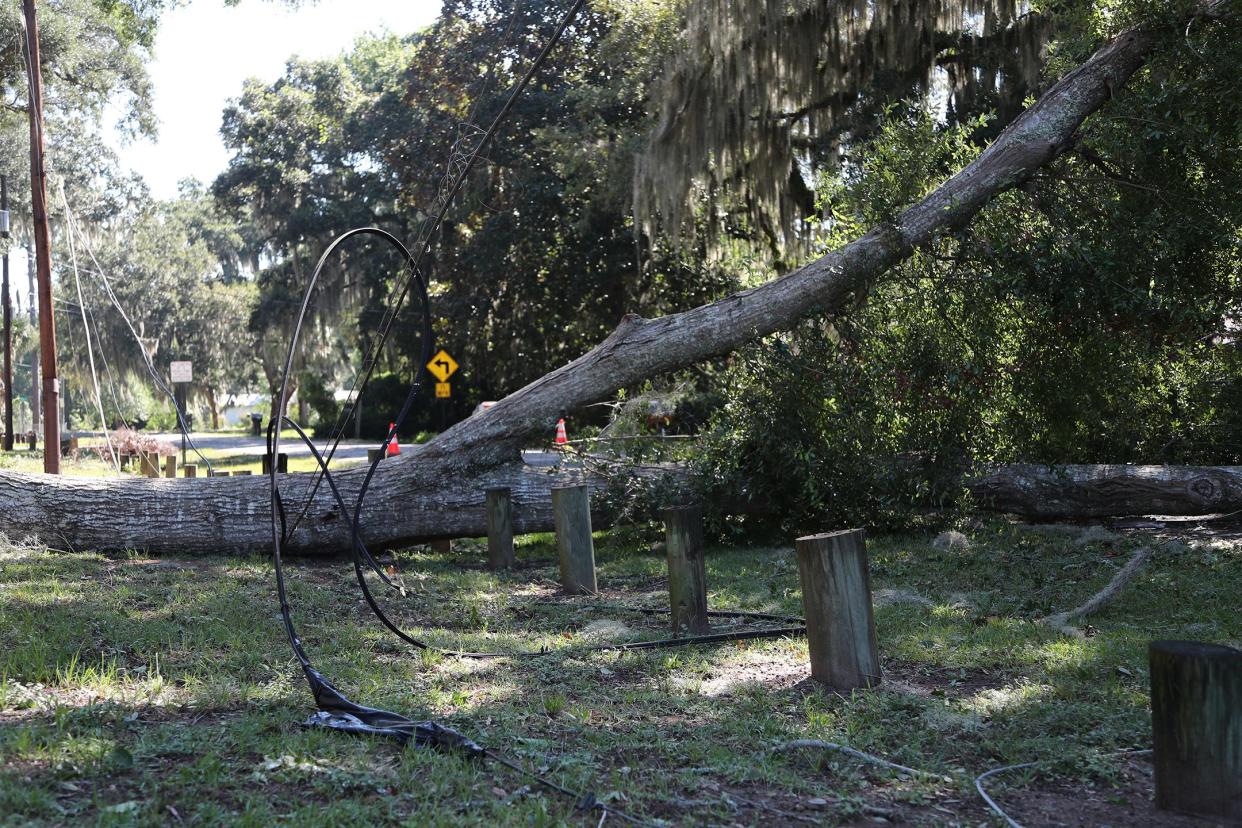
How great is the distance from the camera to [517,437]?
1013cm

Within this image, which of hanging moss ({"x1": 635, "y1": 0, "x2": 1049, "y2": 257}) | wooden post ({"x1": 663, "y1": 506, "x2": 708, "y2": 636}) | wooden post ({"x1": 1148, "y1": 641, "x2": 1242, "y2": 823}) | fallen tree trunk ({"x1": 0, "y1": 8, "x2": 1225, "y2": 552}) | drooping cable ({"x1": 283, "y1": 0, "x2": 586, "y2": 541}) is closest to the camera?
wooden post ({"x1": 1148, "y1": 641, "x2": 1242, "y2": 823})

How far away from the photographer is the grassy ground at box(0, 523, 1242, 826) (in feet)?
12.1

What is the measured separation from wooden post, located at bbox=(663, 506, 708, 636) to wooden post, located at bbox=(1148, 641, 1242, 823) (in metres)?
3.20

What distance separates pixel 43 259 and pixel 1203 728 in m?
17.3

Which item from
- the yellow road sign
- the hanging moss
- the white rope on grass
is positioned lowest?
the white rope on grass

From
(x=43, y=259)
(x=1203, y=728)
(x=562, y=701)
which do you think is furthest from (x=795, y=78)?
(x=1203, y=728)

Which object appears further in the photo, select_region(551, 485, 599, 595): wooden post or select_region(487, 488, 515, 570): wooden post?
select_region(487, 488, 515, 570): wooden post

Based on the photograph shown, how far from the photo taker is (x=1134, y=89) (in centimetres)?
880

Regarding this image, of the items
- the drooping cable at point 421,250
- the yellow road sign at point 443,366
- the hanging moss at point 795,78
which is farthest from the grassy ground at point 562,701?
the yellow road sign at point 443,366

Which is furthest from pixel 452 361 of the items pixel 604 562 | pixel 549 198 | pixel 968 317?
A: pixel 968 317

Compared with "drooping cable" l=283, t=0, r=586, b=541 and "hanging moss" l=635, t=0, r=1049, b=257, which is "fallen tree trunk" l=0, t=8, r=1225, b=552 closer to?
"drooping cable" l=283, t=0, r=586, b=541

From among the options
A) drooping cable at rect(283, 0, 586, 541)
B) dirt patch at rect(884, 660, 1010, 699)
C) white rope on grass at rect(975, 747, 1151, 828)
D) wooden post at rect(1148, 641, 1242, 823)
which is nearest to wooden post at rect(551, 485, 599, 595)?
drooping cable at rect(283, 0, 586, 541)

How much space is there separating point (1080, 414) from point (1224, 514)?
2061mm

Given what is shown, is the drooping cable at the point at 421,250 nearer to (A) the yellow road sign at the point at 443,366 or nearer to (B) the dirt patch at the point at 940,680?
(B) the dirt patch at the point at 940,680
